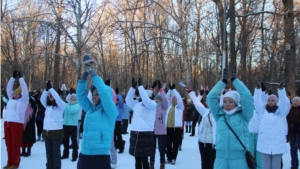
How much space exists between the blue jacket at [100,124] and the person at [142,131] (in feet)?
7.23

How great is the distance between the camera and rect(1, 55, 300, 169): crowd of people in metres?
4.13

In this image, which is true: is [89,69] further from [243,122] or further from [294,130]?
[294,130]

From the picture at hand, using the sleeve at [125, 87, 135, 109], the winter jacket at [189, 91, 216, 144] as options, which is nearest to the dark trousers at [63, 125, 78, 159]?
the sleeve at [125, 87, 135, 109]

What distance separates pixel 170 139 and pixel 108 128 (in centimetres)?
483

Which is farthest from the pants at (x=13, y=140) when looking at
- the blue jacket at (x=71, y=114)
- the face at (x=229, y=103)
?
the face at (x=229, y=103)

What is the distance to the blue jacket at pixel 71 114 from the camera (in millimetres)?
8797

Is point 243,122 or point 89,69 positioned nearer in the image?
point 89,69

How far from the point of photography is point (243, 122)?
14.5 feet

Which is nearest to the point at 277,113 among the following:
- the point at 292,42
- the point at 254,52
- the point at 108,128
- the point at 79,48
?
the point at 108,128

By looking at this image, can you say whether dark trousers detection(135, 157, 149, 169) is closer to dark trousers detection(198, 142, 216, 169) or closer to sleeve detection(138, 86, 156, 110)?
sleeve detection(138, 86, 156, 110)

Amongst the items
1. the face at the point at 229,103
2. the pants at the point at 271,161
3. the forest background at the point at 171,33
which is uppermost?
the forest background at the point at 171,33

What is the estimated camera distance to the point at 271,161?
21.2 ft

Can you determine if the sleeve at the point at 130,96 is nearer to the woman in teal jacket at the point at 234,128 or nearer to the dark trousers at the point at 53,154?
the dark trousers at the point at 53,154

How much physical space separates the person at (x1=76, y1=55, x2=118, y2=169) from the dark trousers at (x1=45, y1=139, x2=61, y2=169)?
2.84 m
